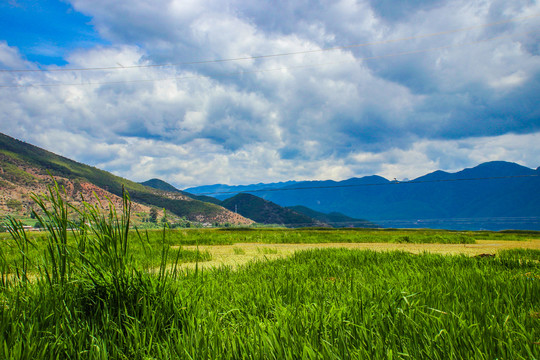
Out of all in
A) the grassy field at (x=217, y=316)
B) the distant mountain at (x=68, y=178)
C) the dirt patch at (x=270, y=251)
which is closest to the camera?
the grassy field at (x=217, y=316)

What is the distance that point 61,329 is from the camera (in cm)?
230

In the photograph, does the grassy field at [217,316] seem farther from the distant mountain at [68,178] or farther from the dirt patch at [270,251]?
the distant mountain at [68,178]

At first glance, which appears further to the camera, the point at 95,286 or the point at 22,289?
the point at 22,289

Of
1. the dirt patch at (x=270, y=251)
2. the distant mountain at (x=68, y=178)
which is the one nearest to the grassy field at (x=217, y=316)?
the dirt patch at (x=270, y=251)

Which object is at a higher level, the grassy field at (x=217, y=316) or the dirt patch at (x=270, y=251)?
the grassy field at (x=217, y=316)

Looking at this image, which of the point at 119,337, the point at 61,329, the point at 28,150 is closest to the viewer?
the point at 119,337

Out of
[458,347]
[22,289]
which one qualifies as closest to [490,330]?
[458,347]

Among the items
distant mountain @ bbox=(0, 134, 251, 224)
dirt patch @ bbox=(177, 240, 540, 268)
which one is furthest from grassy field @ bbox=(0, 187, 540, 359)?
distant mountain @ bbox=(0, 134, 251, 224)

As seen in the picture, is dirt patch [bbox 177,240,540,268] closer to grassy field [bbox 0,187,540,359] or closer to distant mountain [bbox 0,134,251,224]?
grassy field [bbox 0,187,540,359]

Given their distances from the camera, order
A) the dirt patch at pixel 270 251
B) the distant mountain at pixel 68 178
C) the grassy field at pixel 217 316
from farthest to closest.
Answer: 1. the distant mountain at pixel 68 178
2. the dirt patch at pixel 270 251
3. the grassy field at pixel 217 316

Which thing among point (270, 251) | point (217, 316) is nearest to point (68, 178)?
point (270, 251)

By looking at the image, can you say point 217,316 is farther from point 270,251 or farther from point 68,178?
point 68,178

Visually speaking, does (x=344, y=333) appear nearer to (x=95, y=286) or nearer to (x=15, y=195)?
(x=95, y=286)

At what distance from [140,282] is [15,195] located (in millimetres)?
130057
